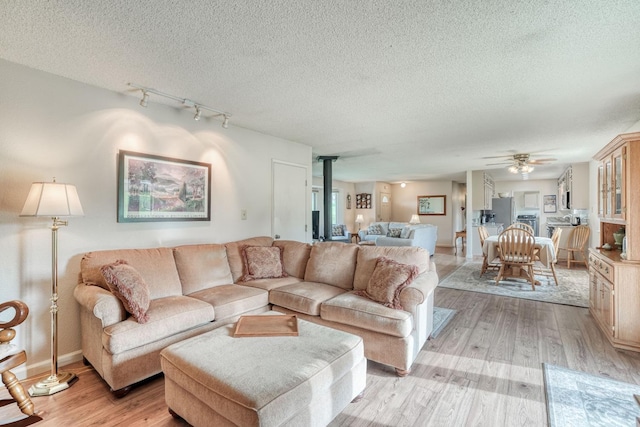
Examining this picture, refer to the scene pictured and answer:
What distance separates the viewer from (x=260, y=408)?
127 centimetres

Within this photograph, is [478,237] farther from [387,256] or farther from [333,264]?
[333,264]

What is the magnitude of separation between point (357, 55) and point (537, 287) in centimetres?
485

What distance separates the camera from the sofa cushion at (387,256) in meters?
2.86

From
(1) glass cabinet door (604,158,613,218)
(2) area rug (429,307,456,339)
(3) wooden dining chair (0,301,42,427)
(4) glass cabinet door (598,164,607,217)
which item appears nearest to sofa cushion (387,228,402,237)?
(2) area rug (429,307,456,339)

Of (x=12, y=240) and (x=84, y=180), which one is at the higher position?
(x=84, y=180)

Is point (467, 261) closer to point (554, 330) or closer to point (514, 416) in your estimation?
point (554, 330)

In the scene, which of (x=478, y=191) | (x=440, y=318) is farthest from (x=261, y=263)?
(x=478, y=191)

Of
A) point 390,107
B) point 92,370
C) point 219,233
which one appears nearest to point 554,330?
point 390,107

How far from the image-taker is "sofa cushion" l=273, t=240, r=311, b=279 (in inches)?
139

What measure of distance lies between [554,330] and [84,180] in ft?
15.8

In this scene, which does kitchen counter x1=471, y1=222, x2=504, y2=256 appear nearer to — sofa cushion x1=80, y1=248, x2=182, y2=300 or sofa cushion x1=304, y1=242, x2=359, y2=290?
sofa cushion x1=304, y1=242, x2=359, y2=290

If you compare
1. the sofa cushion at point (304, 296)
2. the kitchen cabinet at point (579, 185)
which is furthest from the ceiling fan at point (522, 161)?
the sofa cushion at point (304, 296)

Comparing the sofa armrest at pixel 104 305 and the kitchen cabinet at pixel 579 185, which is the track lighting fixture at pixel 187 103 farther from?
the kitchen cabinet at pixel 579 185

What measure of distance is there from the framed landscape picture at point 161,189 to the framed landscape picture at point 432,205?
889 centimetres
